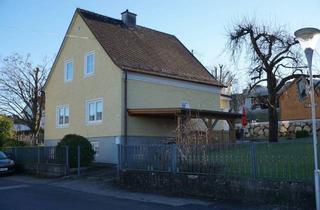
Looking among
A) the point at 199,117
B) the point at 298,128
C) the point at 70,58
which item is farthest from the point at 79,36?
the point at 298,128

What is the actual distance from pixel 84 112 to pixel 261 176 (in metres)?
17.0

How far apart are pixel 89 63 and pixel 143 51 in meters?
3.60

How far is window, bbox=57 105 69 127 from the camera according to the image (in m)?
30.6

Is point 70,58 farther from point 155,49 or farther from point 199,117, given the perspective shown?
point 199,117

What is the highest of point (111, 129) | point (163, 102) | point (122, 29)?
point (122, 29)

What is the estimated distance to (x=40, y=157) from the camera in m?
24.7

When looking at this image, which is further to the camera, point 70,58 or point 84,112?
point 70,58

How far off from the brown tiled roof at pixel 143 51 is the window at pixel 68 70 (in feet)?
11.9

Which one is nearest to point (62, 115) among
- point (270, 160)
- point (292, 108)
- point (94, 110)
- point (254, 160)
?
Answer: point (94, 110)

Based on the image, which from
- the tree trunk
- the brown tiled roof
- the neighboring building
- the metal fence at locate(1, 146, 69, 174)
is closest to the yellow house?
the brown tiled roof

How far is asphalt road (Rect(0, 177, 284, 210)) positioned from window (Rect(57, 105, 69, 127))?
12797 mm

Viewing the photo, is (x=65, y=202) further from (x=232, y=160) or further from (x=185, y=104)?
(x=185, y=104)

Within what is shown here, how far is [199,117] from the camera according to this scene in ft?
79.7

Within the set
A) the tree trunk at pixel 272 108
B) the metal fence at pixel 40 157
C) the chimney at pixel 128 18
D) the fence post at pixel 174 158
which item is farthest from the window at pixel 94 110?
the fence post at pixel 174 158
